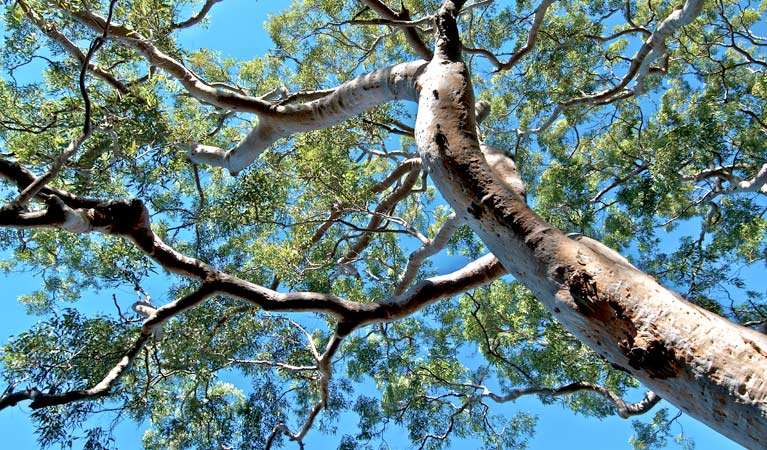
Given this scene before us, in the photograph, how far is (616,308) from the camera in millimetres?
1918

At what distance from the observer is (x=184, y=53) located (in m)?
5.99

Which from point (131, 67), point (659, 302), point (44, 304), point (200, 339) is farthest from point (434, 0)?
point (44, 304)

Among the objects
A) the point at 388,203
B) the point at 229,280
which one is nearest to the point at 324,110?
the point at 229,280

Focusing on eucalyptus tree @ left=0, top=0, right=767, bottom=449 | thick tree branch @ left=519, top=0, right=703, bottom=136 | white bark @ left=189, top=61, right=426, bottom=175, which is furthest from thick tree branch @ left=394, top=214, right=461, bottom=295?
thick tree branch @ left=519, top=0, right=703, bottom=136

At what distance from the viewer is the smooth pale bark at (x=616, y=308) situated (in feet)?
5.17

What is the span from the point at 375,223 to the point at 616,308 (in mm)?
6345

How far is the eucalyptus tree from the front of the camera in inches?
95.3

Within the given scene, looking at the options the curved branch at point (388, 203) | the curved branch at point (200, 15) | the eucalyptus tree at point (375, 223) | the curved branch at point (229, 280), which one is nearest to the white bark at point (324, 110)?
the eucalyptus tree at point (375, 223)

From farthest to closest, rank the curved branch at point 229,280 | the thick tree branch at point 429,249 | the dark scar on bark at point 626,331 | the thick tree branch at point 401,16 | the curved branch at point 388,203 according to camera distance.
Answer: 1. the curved branch at point 388,203
2. the thick tree branch at point 429,249
3. the thick tree branch at point 401,16
4. the curved branch at point 229,280
5. the dark scar on bark at point 626,331

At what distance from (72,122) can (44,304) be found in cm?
591

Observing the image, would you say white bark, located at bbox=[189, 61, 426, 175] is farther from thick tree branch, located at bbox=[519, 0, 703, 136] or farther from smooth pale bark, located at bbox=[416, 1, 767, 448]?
thick tree branch, located at bbox=[519, 0, 703, 136]

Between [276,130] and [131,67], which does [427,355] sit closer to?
[276,130]

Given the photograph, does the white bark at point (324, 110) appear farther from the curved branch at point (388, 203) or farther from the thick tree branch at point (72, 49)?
the curved branch at point (388, 203)

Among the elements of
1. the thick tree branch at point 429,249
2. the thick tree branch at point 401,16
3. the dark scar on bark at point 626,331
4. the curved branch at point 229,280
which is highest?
the thick tree branch at point 401,16
